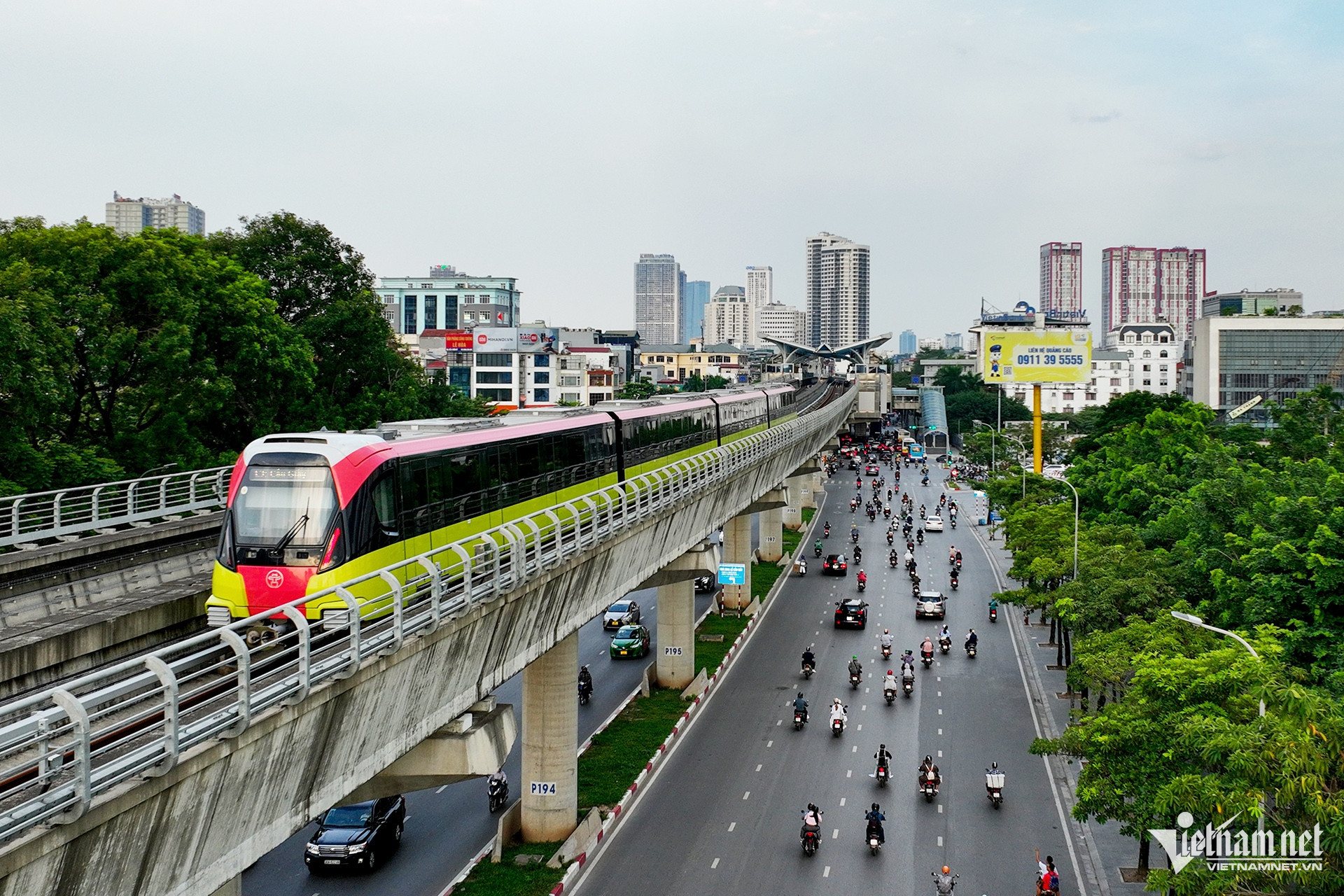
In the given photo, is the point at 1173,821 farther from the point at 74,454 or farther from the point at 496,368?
the point at 496,368

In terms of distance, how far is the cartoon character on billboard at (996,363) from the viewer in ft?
222

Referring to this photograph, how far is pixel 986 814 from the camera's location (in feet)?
86.6

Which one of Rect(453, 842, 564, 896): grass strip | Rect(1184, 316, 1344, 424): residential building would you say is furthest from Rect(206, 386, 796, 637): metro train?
Rect(1184, 316, 1344, 424): residential building

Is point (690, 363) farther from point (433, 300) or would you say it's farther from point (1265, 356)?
point (1265, 356)

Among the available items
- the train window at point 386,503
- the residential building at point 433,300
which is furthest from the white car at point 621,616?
the residential building at point 433,300

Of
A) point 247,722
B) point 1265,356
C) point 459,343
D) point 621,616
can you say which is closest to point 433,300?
point 459,343

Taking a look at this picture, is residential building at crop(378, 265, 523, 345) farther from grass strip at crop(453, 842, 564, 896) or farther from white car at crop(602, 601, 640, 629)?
grass strip at crop(453, 842, 564, 896)

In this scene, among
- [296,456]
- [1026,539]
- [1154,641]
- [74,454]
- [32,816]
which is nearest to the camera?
[32,816]

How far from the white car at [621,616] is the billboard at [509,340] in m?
66.7

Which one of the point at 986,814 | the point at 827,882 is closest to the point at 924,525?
the point at 986,814

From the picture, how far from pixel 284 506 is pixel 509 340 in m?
98.7

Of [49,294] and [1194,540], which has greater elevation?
A: [49,294]

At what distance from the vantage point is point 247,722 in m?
10.7

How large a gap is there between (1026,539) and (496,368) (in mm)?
75627
